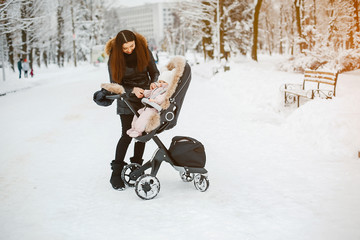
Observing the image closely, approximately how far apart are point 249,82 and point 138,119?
11.7m

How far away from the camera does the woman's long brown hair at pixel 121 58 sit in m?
4.21

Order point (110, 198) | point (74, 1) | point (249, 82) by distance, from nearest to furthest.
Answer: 1. point (110, 198)
2. point (249, 82)
3. point (74, 1)

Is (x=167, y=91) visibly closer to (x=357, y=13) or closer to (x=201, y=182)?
(x=201, y=182)

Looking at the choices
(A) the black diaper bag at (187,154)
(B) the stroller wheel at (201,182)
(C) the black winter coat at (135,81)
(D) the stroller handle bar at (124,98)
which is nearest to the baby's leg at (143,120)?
(D) the stroller handle bar at (124,98)

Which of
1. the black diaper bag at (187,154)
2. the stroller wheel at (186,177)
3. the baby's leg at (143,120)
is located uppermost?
the baby's leg at (143,120)

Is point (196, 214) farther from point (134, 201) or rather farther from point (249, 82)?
point (249, 82)

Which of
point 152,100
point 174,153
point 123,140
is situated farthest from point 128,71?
point 174,153

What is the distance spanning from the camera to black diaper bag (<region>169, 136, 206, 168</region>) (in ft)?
14.0

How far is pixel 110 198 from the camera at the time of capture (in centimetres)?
435

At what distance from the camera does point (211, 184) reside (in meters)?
4.75

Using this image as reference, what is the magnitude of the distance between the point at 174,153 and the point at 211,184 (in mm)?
790

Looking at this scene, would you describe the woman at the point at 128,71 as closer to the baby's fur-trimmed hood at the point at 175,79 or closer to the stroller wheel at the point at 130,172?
the stroller wheel at the point at 130,172

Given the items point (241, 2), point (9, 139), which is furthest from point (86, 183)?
point (241, 2)

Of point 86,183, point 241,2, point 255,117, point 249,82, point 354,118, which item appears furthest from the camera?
point 241,2
